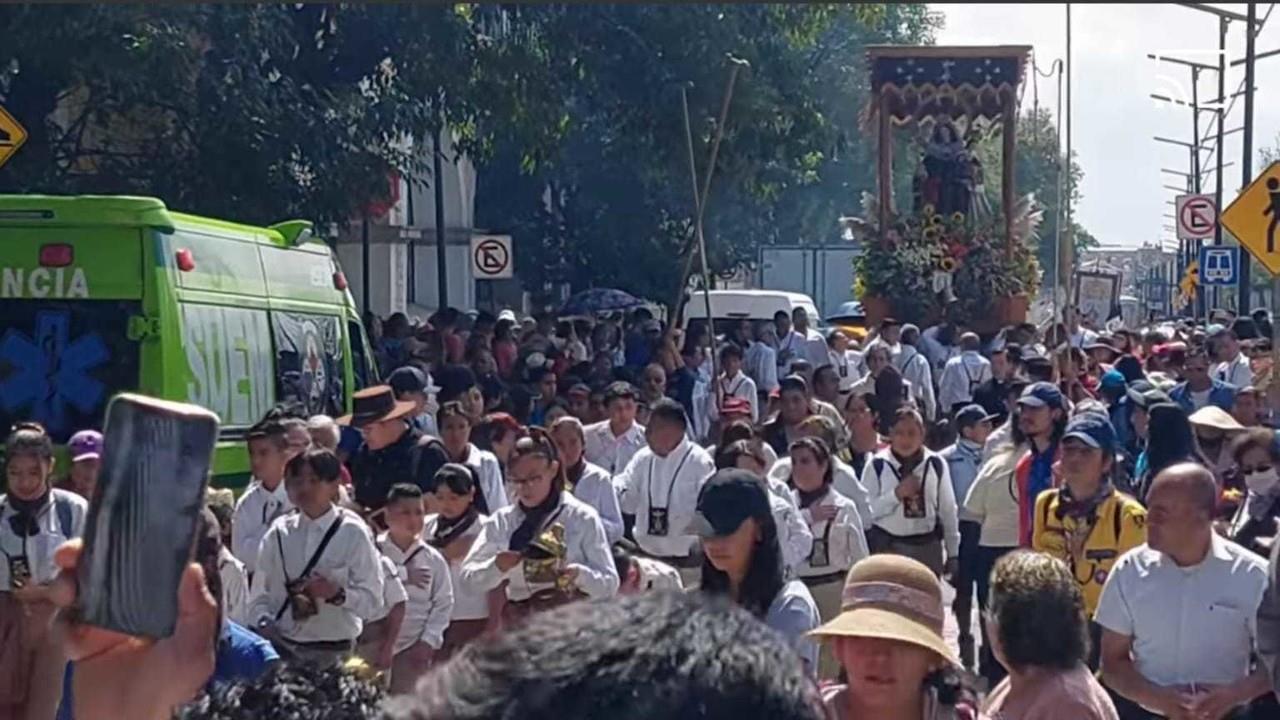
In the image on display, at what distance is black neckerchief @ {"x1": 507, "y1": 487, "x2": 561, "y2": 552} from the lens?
8695mm

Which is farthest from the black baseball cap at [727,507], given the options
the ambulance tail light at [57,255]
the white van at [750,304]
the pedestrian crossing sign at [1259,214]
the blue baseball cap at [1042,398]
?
the white van at [750,304]

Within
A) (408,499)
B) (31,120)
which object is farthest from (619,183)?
(408,499)

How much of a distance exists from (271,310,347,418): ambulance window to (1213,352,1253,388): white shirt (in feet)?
26.6

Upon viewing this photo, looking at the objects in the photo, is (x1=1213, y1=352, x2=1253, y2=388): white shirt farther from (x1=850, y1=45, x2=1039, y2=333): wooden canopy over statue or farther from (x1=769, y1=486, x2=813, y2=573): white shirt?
(x1=850, y1=45, x2=1039, y2=333): wooden canopy over statue

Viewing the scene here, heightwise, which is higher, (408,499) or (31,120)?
(31,120)

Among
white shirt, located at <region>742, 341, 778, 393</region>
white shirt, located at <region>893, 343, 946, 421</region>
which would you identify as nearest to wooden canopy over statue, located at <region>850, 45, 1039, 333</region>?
white shirt, located at <region>742, 341, 778, 393</region>

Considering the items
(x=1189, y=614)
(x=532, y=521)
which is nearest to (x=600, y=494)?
(x=532, y=521)

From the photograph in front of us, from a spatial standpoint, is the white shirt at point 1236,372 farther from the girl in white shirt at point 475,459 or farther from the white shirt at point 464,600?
the white shirt at point 464,600

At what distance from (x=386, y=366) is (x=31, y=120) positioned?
4.51 m

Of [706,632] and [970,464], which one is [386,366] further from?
[706,632]

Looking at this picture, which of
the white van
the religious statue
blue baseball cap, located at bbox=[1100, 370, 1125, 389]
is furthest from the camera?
the white van

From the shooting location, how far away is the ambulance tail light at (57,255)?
11.2 metres

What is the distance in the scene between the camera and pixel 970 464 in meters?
13.5

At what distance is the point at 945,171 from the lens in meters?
34.2
